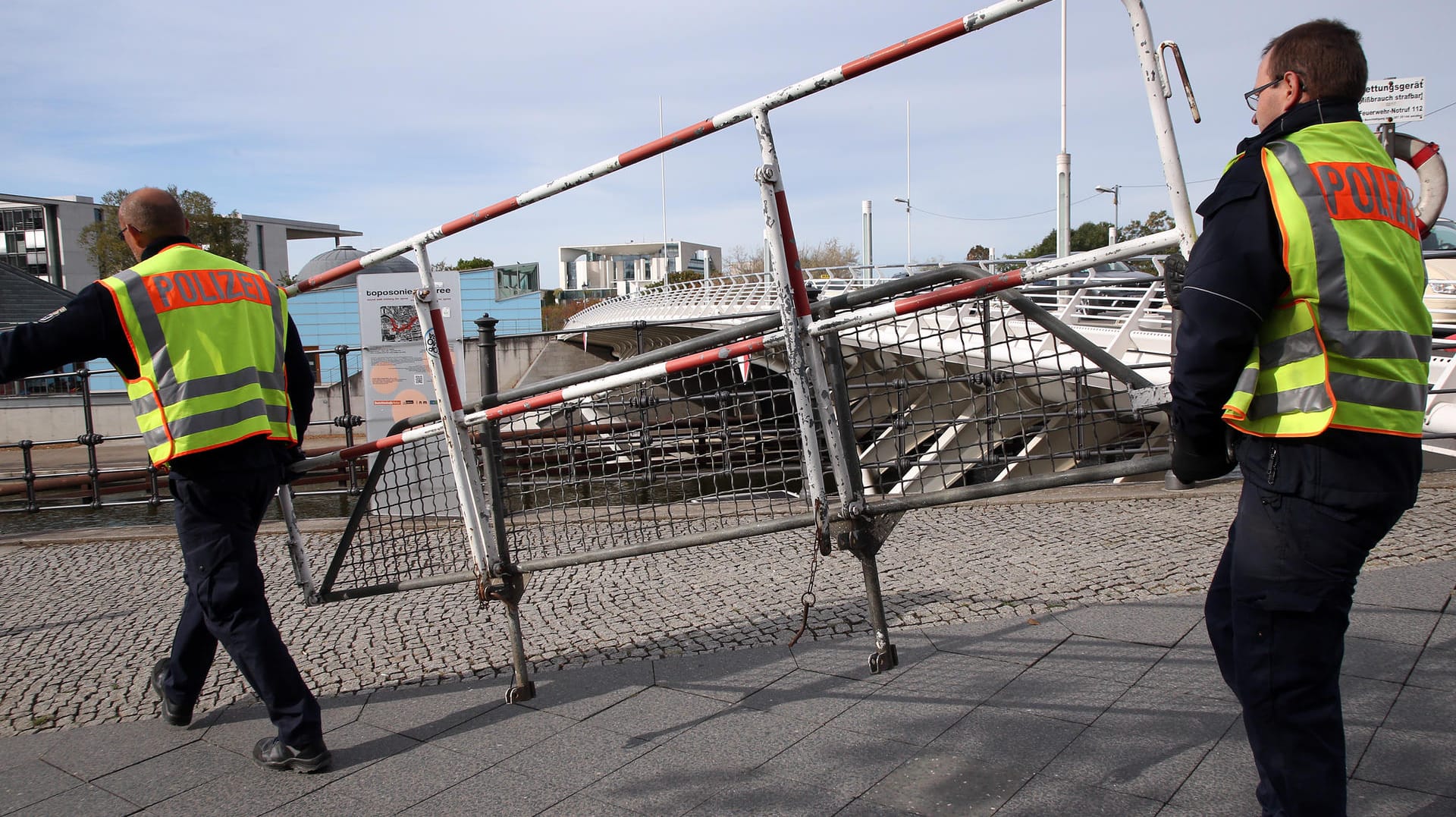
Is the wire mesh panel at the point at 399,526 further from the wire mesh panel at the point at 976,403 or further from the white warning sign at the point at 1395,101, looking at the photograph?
the white warning sign at the point at 1395,101

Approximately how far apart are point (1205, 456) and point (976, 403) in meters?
0.79

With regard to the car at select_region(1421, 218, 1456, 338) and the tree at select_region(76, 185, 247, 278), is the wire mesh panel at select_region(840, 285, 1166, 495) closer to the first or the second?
the car at select_region(1421, 218, 1456, 338)

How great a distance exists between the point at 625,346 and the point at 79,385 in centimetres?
3290

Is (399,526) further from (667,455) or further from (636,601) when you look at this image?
(667,455)

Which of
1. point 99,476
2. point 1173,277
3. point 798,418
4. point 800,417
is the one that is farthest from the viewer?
point 99,476

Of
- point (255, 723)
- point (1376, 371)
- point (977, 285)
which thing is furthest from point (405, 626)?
point (1376, 371)

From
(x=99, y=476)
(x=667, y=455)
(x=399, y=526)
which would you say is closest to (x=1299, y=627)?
(x=667, y=455)

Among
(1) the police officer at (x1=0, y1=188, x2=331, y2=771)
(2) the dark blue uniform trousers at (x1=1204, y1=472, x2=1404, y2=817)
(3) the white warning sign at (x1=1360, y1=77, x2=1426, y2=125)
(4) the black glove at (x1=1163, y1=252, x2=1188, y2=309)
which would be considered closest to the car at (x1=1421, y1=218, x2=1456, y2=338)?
(3) the white warning sign at (x1=1360, y1=77, x2=1426, y2=125)

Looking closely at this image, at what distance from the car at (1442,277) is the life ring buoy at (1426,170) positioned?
4.93 metres

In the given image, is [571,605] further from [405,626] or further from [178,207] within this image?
[178,207]

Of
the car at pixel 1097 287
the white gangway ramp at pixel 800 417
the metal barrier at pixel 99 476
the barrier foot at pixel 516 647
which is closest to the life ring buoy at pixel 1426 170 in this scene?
the white gangway ramp at pixel 800 417

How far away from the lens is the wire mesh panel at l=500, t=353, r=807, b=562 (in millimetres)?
3146

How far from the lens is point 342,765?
3.11m

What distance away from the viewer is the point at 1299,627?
2107 millimetres
